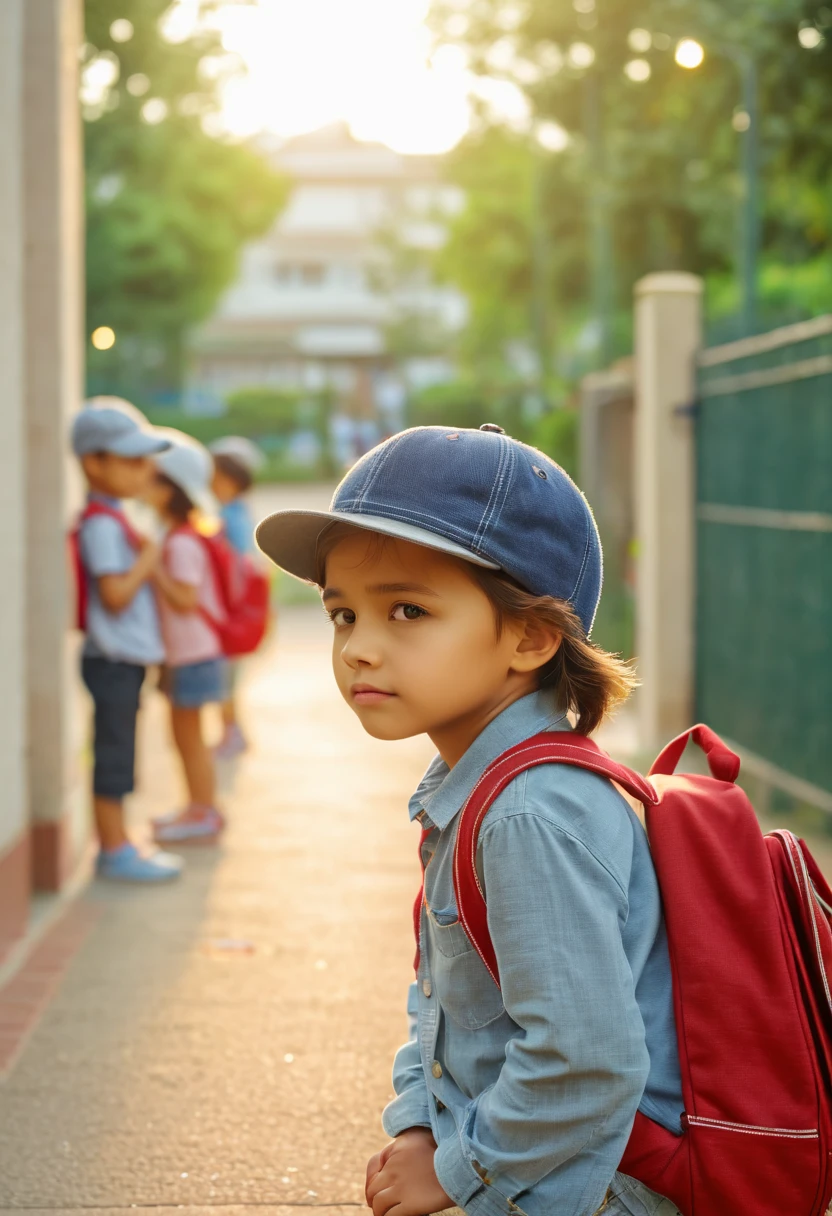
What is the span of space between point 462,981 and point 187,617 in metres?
4.18

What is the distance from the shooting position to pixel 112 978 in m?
4.36

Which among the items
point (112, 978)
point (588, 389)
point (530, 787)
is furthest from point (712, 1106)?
point (588, 389)

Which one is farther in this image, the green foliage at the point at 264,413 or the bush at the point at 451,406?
the green foliage at the point at 264,413

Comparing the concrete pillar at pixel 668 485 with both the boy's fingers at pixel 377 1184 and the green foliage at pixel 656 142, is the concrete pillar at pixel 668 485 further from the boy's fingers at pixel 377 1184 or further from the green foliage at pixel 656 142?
the boy's fingers at pixel 377 1184

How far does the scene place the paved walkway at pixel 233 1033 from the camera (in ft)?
9.91

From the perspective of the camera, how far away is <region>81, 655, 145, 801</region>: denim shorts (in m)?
5.45

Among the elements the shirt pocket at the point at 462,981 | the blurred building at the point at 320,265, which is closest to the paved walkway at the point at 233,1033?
the shirt pocket at the point at 462,981

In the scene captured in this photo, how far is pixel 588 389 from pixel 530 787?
32.3 ft

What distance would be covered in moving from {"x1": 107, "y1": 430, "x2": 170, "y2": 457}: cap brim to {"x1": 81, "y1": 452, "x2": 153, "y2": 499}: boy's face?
0.05 metres

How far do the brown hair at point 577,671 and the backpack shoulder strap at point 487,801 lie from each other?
174 mm

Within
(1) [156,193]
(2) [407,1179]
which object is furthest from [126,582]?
(1) [156,193]

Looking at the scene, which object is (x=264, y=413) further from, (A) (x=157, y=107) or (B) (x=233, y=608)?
(B) (x=233, y=608)

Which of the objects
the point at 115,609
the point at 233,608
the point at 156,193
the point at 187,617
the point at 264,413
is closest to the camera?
the point at 115,609

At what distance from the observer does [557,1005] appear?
1.82 m
